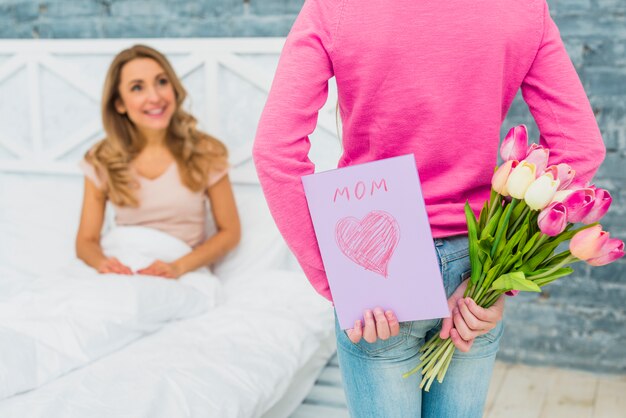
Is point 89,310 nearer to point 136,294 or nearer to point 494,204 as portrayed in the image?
point 136,294

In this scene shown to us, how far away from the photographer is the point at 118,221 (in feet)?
7.86

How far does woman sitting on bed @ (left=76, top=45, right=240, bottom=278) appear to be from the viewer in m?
2.33

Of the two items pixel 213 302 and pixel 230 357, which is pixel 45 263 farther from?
pixel 230 357

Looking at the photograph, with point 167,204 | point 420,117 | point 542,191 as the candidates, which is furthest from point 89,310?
point 542,191

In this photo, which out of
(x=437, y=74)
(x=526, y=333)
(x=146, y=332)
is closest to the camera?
(x=437, y=74)

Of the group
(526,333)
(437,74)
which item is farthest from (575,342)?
(437,74)

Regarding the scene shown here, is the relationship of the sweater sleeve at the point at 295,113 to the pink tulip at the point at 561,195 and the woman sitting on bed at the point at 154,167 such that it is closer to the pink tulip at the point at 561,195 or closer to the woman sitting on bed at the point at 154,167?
the pink tulip at the point at 561,195

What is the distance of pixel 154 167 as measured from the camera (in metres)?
2.37

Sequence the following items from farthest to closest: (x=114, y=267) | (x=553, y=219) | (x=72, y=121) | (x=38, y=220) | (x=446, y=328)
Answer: (x=72, y=121) < (x=38, y=220) < (x=114, y=267) < (x=446, y=328) < (x=553, y=219)

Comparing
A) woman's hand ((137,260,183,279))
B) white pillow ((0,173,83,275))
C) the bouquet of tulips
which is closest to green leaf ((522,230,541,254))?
the bouquet of tulips

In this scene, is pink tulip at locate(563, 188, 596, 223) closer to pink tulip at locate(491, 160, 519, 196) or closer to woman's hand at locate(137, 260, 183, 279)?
pink tulip at locate(491, 160, 519, 196)

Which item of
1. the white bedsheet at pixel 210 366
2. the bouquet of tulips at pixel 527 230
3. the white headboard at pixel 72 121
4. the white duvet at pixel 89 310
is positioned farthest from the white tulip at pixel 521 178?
the white headboard at pixel 72 121

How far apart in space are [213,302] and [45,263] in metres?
0.71

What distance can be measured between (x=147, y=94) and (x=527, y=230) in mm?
1589
